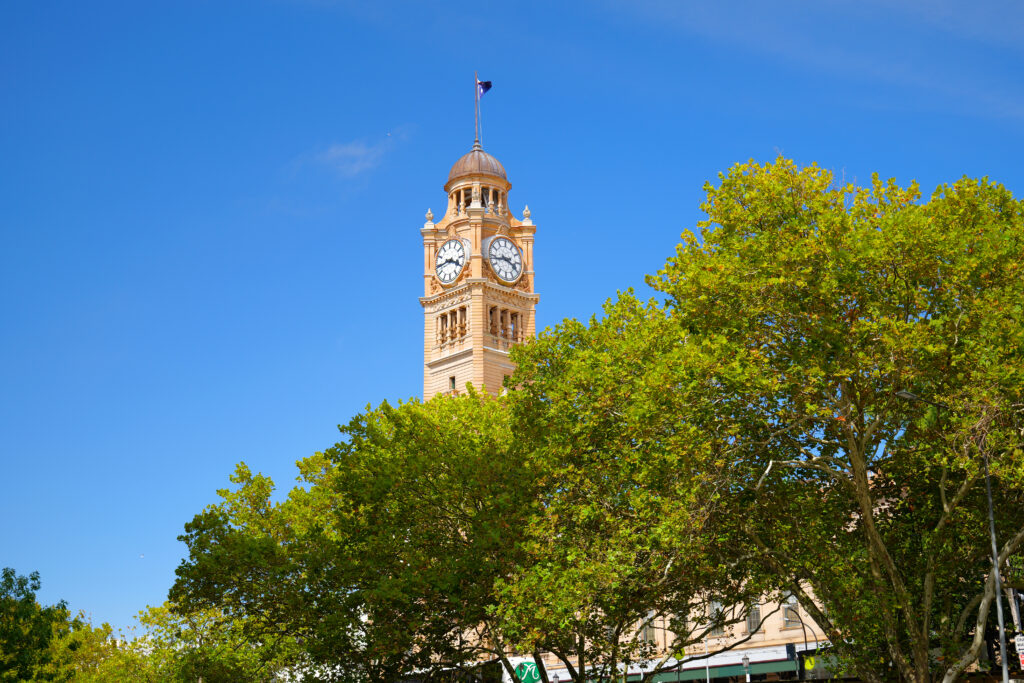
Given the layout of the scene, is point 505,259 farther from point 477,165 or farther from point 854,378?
point 854,378

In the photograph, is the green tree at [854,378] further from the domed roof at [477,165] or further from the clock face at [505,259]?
the domed roof at [477,165]

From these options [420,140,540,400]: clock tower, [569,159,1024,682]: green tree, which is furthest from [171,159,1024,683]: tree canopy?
[420,140,540,400]: clock tower

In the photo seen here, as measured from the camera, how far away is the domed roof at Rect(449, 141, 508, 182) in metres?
94.1

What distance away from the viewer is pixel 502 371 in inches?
3482

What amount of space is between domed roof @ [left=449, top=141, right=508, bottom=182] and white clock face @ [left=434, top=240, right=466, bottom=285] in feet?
23.2

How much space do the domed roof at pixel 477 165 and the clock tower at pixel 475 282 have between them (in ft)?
0.28

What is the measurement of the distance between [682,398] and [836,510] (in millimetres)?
6729

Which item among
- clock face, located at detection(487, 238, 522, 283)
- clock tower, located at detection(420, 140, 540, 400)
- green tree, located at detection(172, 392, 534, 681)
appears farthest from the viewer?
clock face, located at detection(487, 238, 522, 283)

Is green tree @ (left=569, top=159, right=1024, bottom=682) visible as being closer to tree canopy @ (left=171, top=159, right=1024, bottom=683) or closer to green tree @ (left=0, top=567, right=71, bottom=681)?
tree canopy @ (left=171, top=159, right=1024, bottom=683)

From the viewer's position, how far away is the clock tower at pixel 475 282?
287 feet

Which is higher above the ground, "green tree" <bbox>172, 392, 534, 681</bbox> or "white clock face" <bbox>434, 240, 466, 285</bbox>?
"white clock face" <bbox>434, 240, 466, 285</bbox>

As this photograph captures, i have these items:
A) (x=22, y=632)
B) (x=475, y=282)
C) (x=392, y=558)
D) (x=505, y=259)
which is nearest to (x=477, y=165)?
(x=505, y=259)

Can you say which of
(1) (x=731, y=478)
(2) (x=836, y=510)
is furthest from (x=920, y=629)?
(1) (x=731, y=478)

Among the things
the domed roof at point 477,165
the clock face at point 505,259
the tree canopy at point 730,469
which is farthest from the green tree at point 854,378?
the domed roof at point 477,165
